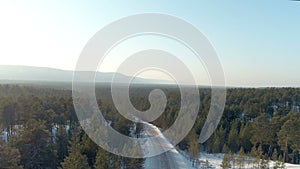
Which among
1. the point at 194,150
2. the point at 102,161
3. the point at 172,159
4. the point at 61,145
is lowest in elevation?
the point at 172,159

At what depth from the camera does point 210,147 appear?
9.01m

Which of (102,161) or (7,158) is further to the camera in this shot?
(102,161)

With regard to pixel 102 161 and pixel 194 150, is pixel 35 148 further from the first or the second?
pixel 194 150

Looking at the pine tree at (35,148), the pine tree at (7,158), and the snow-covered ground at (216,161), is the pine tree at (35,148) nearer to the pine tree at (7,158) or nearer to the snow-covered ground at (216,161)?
the pine tree at (7,158)

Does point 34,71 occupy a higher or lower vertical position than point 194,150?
higher

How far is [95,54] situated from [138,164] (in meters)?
3.79

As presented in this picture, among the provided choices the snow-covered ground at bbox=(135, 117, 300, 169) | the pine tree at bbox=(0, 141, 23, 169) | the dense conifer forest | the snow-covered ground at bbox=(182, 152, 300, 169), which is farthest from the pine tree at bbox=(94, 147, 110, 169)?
the snow-covered ground at bbox=(182, 152, 300, 169)

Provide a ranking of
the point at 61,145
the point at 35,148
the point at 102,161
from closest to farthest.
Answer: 1. the point at 102,161
2. the point at 35,148
3. the point at 61,145

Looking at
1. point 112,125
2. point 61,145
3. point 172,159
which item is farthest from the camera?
point 172,159

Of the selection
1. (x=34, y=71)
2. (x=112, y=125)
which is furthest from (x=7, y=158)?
(x=34, y=71)

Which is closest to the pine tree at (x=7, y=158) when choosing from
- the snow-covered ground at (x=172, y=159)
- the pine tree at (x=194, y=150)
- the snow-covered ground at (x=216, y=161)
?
the snow-covered ground at (x=172, y=159)

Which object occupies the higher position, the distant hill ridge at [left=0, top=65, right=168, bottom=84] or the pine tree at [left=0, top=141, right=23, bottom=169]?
the distant hill ridge at [left=0, top=65, right=168, bottom=84]

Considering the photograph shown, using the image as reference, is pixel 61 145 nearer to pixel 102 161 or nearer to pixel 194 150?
pixel 102 161

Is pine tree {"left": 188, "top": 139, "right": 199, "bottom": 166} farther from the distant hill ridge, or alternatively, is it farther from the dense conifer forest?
the distant hill ridge
